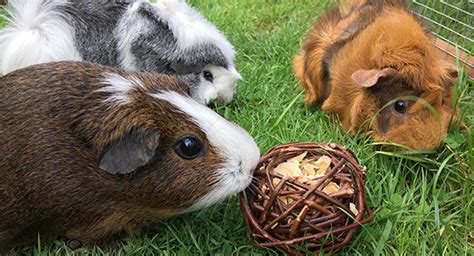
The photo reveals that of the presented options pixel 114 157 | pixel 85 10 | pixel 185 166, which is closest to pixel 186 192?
pixel 185 166

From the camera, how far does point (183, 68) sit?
2.67 meters

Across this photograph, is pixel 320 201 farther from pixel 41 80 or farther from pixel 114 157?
pixel 41 80

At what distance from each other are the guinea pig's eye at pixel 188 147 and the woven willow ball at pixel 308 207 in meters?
0.23

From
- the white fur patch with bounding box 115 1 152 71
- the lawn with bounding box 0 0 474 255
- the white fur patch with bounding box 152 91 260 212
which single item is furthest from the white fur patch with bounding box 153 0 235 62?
the white fur patch with bounding box 152 91 260 212

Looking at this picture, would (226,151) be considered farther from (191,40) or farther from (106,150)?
(191,40)

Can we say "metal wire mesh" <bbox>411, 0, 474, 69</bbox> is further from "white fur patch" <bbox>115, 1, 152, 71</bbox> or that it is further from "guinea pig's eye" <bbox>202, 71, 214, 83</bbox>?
"white fur patch" <bbox>115, 1, 152, 71</bbox>

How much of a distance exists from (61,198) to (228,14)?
2.48 metres

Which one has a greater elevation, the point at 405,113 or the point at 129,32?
the point at 405,113

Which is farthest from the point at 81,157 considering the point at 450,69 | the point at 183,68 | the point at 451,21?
the point at 451,21

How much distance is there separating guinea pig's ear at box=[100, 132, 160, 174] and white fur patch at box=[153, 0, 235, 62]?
1051 millimetres

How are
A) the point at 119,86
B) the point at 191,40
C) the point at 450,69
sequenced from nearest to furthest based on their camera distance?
the point at 119,86 < the point at 450,69 < the point at 191,40

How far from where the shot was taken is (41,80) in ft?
6.01

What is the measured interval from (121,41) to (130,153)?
119 centimetres

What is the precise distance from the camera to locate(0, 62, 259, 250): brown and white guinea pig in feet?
5.66
